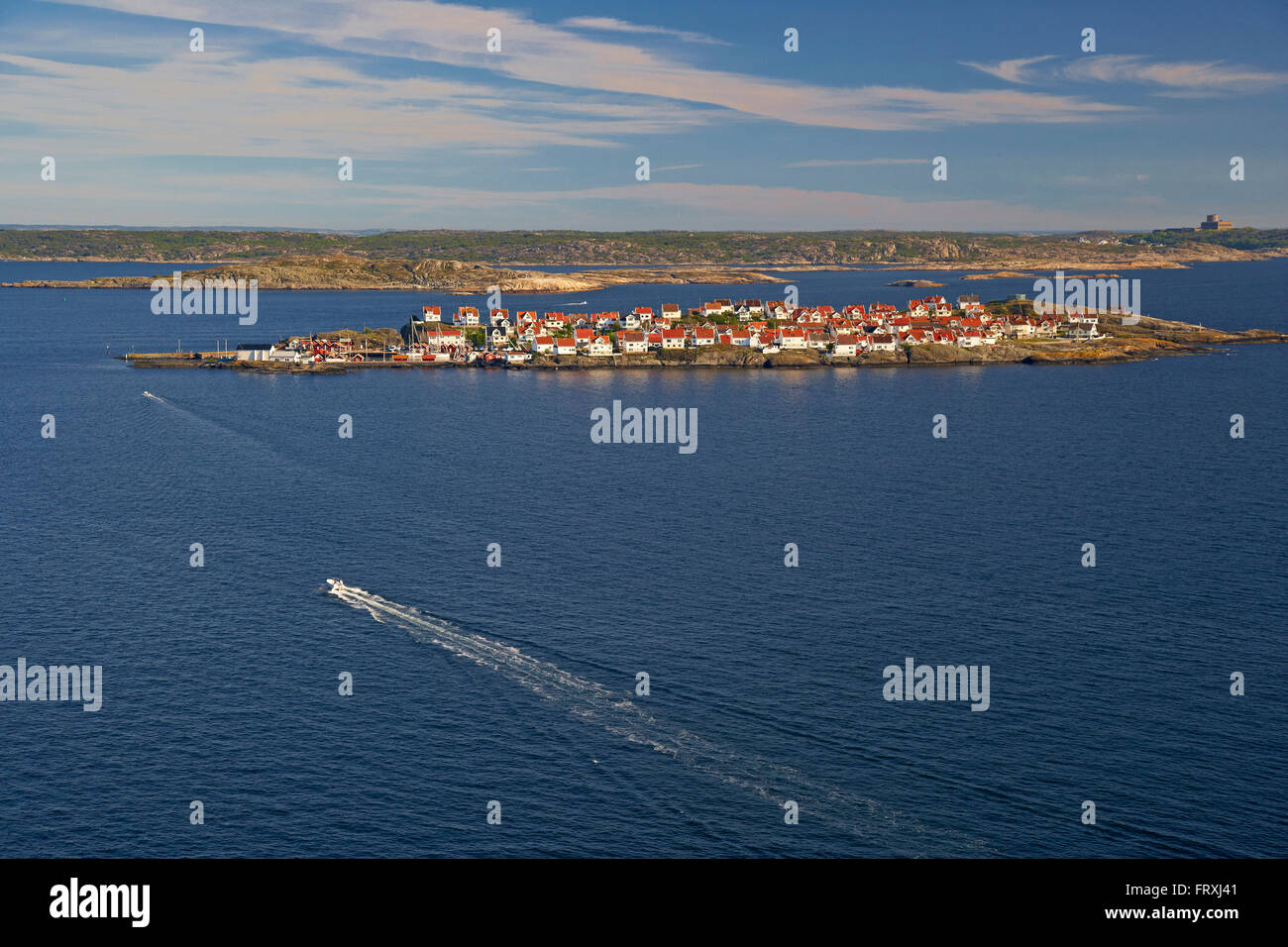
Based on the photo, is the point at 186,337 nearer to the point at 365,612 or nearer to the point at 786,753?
the point at 365,612

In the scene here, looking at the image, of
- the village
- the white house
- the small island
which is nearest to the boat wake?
the small island

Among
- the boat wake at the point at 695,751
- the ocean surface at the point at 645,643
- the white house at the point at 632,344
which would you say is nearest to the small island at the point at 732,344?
the white house at the point at 632,344

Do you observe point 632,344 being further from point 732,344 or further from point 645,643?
point 645,643

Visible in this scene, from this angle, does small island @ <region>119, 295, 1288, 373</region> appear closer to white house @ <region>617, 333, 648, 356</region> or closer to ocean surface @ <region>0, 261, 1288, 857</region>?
white house @ <region>617, 333, 648, 356</region>

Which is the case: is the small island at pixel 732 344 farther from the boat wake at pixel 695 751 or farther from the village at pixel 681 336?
the boat wake at pixel 695 751

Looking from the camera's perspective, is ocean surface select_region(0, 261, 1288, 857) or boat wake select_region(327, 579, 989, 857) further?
ocean surface select_region(0, 261, 1288, 857)
